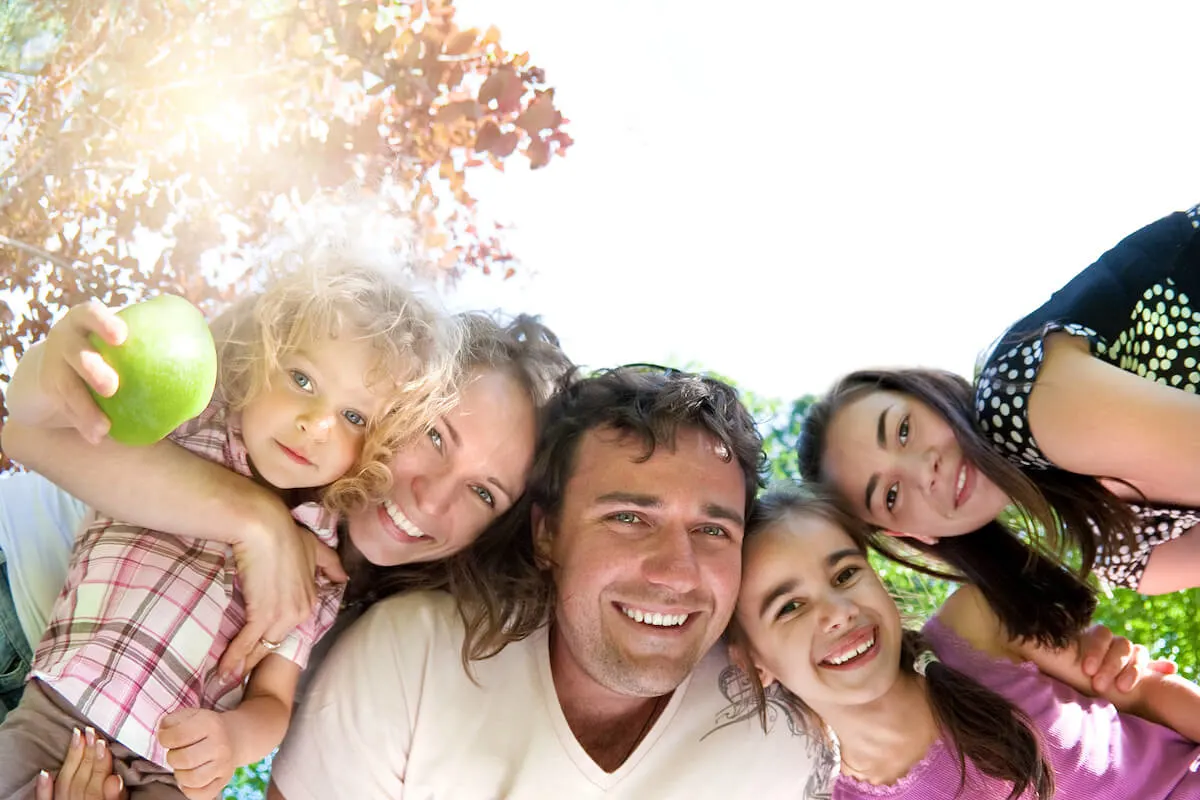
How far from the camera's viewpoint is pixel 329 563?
6.40 feet

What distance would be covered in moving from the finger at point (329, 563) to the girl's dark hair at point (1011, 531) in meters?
1.24

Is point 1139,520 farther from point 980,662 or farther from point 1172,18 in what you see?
point 1172,18

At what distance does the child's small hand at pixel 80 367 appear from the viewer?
50.4 inches

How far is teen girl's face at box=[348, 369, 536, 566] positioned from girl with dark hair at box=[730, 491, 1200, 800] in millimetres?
642

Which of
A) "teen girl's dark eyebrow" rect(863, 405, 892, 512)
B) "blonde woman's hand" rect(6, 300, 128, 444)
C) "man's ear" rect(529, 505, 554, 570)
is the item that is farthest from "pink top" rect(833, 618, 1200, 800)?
"blonde woman's hand" rect(6, 300, 128, 444)

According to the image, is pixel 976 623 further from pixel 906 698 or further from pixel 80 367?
pixel 80 367

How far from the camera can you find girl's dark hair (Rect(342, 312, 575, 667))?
2.02 m

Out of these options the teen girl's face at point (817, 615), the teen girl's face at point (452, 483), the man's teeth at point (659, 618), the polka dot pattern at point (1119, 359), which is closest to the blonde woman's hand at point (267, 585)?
the teen girl's face at point (452, 483)

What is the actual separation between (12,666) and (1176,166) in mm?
3917

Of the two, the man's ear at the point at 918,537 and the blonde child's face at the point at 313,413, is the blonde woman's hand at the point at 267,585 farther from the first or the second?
the man's ear at the point at 918,537

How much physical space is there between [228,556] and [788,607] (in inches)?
49.0

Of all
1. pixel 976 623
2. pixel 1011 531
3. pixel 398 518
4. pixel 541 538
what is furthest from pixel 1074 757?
pixel 398 518

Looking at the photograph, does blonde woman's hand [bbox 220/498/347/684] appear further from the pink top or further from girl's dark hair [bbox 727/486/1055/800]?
the pink top

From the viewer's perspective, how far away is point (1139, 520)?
2146mm
